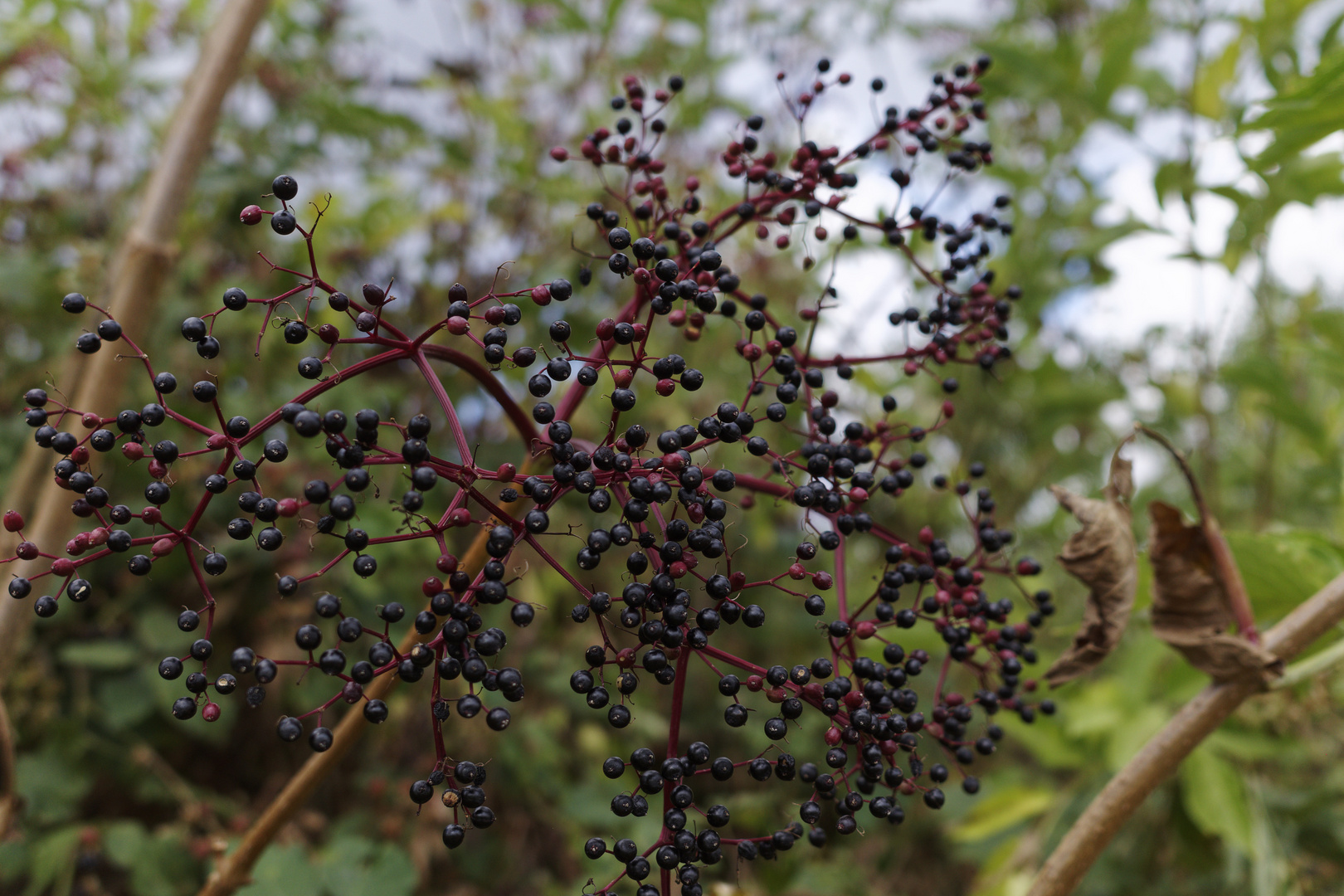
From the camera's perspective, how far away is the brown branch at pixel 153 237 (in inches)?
45.7

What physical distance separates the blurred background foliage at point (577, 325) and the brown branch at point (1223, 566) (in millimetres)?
132

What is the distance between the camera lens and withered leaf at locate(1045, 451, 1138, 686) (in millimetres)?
1012

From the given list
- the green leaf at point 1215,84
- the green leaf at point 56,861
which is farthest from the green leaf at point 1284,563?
the green leaf at point 56,861

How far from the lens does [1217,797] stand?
1.53 meters

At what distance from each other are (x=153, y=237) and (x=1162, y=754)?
5.03 feet

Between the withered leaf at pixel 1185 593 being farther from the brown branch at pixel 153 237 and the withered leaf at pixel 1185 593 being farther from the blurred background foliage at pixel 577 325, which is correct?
the brown branch at pixel 153 237

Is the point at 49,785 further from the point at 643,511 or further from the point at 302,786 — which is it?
the point at 643,511

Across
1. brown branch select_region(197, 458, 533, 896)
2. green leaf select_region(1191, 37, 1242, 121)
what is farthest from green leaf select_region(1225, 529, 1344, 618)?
green leaf select_region(1191, 37, 1242, 121)

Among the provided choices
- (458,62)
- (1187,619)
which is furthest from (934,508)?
(458,62)

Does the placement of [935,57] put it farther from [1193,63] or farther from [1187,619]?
[1187,619]

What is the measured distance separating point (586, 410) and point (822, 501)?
1.38 meters

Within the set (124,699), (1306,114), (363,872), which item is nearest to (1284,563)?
(1306,114)

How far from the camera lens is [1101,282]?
2191 mm

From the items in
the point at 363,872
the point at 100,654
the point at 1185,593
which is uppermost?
the point at 100,654
